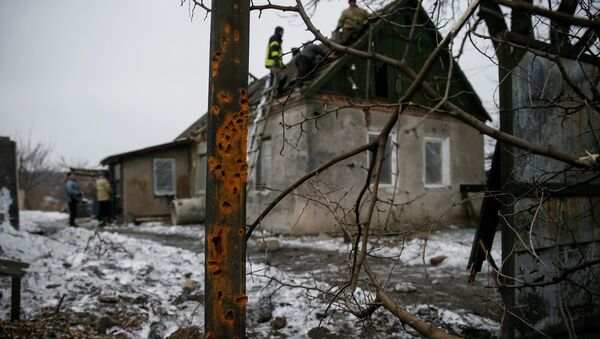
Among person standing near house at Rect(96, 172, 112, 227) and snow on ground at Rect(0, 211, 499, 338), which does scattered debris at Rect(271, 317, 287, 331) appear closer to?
snow on ground at Rect(0, 211, 499, 338)

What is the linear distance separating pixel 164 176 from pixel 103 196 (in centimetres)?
233

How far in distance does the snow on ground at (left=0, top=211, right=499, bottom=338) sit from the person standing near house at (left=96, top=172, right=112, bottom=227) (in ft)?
21.0

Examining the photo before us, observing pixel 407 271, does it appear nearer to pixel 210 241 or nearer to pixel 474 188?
pixel 474 188

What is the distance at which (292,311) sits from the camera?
3652 millimetres

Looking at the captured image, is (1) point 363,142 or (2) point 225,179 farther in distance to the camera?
(1) point 363,142

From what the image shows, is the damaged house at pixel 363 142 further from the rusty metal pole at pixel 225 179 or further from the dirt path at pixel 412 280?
the rusty metal pole at pixel 225 179

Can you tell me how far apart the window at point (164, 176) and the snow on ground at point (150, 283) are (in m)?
7.52

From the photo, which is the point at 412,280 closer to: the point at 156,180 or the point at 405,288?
the point at 405,288

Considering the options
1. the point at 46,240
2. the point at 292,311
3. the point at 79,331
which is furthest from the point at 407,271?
the point at 46,240

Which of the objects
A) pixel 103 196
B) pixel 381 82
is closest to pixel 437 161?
pixel 381 82

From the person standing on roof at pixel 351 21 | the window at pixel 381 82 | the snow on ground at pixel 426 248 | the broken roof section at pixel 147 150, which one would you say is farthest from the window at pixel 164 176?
the person standing on roof at pixel 351 21

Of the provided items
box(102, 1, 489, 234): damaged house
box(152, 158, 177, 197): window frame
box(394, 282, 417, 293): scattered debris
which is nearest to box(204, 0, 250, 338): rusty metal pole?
box(394, 282, 417, 293): scattered debris

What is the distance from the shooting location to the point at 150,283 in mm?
4812

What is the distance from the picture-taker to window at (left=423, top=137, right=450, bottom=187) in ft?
36.3
